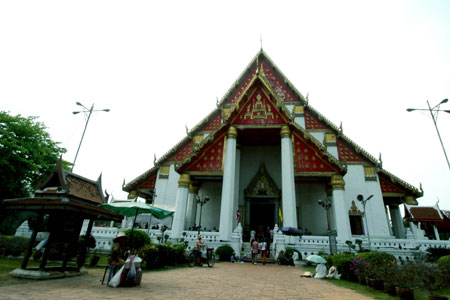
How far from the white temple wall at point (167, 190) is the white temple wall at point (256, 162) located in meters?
4.59

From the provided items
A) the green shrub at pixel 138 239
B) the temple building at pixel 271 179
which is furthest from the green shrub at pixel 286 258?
the green shrub at pixel 138 239

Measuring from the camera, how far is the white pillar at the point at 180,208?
13062 mm

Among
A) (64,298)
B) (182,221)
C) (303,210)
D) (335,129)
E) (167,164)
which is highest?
(335,129)

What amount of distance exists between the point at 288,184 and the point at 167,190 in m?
8.37

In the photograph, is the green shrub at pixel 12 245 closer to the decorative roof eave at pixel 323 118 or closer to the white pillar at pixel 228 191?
the white pillar at pixel 228 191

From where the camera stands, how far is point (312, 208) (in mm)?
16406

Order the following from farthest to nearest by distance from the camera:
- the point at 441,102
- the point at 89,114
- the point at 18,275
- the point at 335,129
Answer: the point at 335,129, the point at 89,114, the point at 441,102, the point at 18,275

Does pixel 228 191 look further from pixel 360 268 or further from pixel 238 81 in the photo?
pixel 238 81

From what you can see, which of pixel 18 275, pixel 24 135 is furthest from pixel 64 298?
pixel 24 135

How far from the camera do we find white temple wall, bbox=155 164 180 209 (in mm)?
16781

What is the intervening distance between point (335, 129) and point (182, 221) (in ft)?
40.5

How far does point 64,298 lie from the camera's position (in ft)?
11.7

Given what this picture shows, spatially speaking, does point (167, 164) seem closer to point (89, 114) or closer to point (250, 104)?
point (89, 114)

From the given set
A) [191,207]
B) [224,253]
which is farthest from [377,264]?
[191,207]
